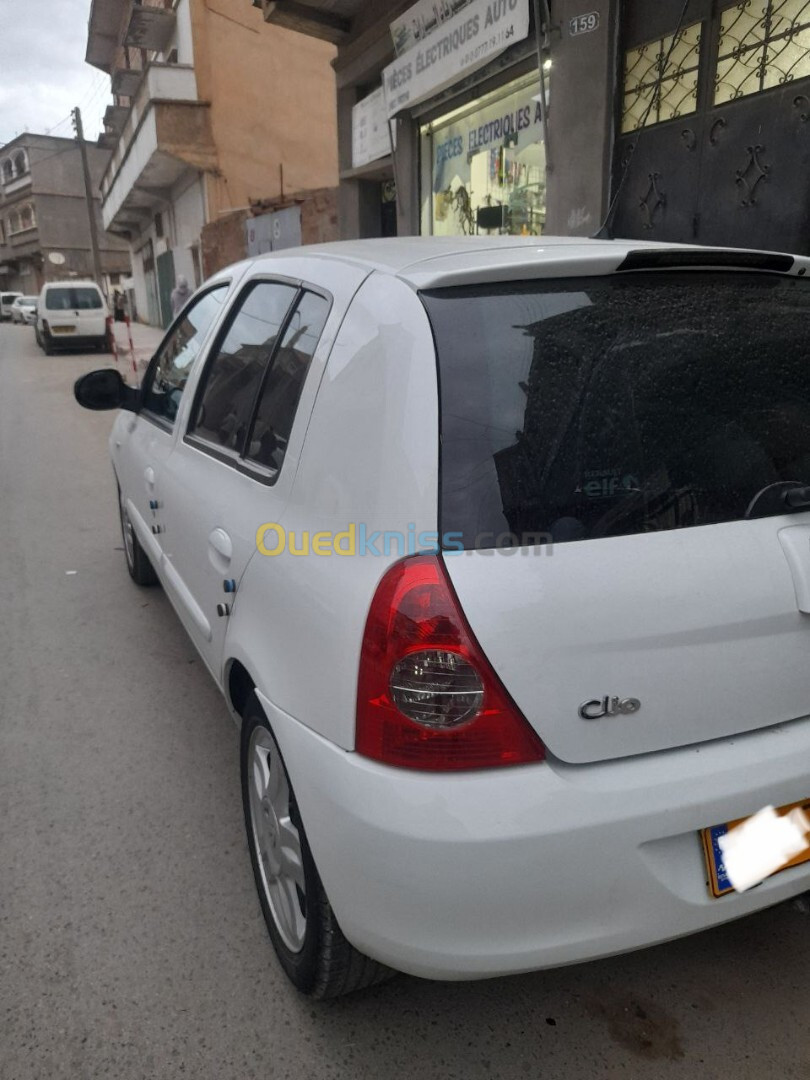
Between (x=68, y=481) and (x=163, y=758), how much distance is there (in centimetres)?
526

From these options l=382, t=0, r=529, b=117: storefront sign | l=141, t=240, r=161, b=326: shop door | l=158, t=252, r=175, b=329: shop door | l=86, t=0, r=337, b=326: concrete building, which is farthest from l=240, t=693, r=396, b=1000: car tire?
l=141, t=240, r=161, b=326: shop door

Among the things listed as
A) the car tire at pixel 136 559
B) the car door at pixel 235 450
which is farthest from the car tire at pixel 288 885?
the car tire at pixel 136 559

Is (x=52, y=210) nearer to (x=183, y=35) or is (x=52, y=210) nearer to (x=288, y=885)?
(x=183, y=35)

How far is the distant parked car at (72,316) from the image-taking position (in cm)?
2052

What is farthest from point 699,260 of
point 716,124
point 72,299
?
point 72,299

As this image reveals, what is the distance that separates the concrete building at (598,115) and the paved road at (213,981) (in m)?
3.13

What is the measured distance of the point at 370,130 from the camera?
10.7 m

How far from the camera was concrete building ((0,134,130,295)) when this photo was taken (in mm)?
54375

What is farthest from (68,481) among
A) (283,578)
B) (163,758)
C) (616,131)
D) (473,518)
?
(473,518)

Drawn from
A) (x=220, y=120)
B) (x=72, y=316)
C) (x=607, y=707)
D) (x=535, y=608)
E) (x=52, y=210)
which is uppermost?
(x=52, y=210)

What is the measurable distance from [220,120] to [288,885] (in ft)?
71.3

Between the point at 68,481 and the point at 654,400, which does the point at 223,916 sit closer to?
the point at 654,400

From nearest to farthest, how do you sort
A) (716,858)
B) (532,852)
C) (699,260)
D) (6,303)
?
1. (532,852)
2. (716,858)
3. (699,260)
4. (6,303)

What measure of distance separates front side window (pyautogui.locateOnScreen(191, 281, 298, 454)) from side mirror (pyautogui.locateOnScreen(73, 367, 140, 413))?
0.80m
